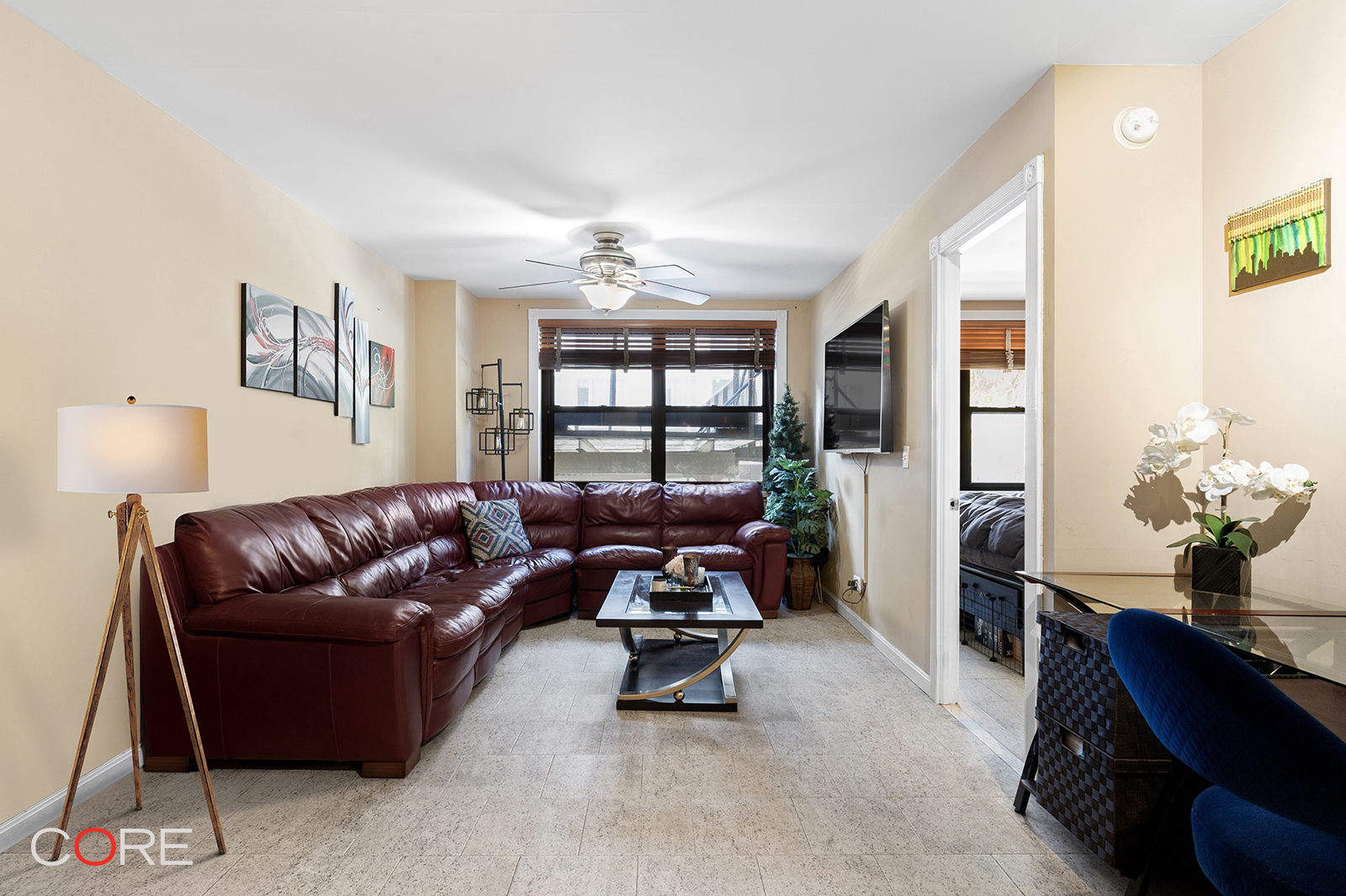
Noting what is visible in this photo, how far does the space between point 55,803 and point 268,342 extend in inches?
79.3

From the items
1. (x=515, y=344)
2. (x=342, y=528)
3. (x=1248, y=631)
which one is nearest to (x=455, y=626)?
(x=342, y=528)

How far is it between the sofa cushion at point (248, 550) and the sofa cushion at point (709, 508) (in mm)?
2830

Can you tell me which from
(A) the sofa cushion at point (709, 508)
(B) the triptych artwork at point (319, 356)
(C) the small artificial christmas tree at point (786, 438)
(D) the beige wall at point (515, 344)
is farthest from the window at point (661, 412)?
(B) the triptych artwork at point (319, 356)

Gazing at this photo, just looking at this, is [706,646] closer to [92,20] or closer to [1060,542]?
[1060,542]

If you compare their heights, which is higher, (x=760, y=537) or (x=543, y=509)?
(x=543, y=509)

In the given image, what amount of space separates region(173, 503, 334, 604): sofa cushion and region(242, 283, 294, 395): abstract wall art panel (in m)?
0.66

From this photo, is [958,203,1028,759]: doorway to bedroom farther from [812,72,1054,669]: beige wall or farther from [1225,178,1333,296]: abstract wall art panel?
[1225,178,1333,296]: abstract wall art panel

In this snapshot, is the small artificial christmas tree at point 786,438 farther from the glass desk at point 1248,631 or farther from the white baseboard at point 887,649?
the glass desk at point 1248,631

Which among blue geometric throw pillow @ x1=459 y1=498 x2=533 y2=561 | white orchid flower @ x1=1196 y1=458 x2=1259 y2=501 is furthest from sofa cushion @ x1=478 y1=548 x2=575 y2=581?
white orchid flower @ x1=1196 y1=458 x2=1259 y2=501

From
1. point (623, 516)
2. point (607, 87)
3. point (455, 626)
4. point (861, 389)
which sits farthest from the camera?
point (623, 516)

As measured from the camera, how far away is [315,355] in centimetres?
365

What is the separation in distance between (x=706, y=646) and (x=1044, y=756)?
2.03m

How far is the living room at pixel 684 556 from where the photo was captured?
1.90 m

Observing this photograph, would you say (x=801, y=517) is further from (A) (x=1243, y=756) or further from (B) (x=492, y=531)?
(A) (x=1243, y=756)
